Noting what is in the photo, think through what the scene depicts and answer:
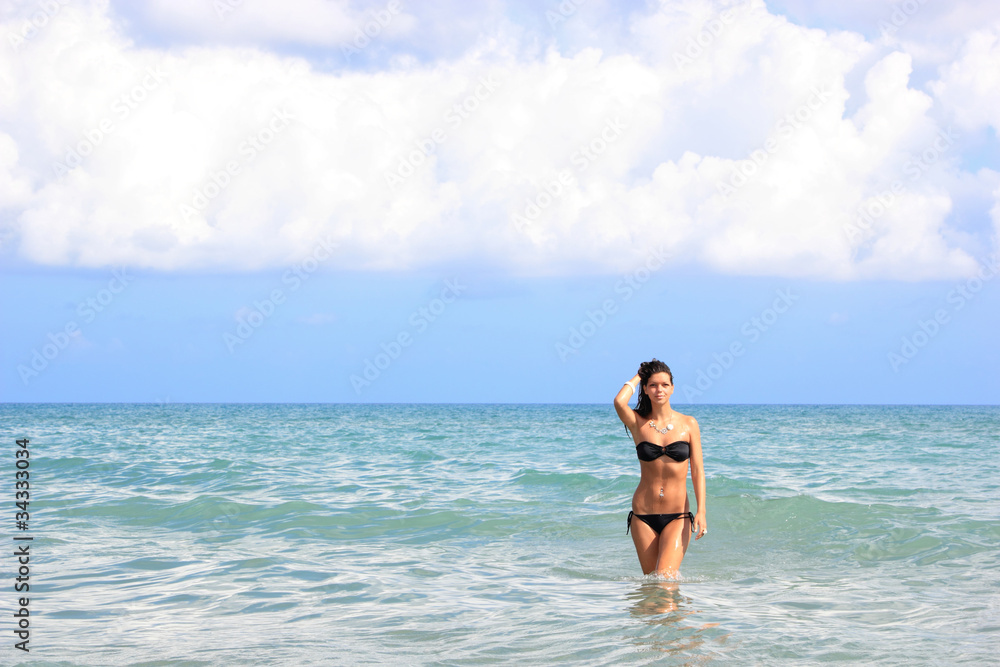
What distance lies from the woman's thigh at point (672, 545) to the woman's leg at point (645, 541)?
5cm

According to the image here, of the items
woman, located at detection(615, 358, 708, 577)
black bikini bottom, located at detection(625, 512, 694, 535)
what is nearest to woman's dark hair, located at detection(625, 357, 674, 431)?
woman, located at detection(615, 358, 708, 577)

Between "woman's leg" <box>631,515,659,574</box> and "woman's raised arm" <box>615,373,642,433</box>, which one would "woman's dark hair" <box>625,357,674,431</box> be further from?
"woman's leg" <box>631,515,659,574</box>

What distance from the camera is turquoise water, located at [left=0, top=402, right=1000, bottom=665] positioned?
229 inches

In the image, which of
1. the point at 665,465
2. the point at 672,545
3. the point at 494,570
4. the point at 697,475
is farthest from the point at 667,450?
the point at 494,570

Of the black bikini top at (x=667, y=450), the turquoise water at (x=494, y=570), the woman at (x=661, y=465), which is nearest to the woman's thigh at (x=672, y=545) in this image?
the woman at (x=661, y=465)

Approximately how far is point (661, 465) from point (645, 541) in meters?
0.73

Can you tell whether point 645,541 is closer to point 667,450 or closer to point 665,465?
point 665,465

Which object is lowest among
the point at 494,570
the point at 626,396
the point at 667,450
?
the point at 494,570

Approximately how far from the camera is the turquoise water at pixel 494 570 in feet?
19.1

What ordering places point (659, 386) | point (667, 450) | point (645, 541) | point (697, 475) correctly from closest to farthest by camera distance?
1. point (659, 386)
2. point (667, 450)
3. point (697, 475)
4. point (645, 541)

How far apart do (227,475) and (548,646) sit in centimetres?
1309

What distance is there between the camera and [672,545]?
6.96 meters

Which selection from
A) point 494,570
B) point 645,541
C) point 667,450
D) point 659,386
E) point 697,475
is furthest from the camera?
point 494,570

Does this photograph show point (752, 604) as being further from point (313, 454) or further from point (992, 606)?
point (313, 454)
